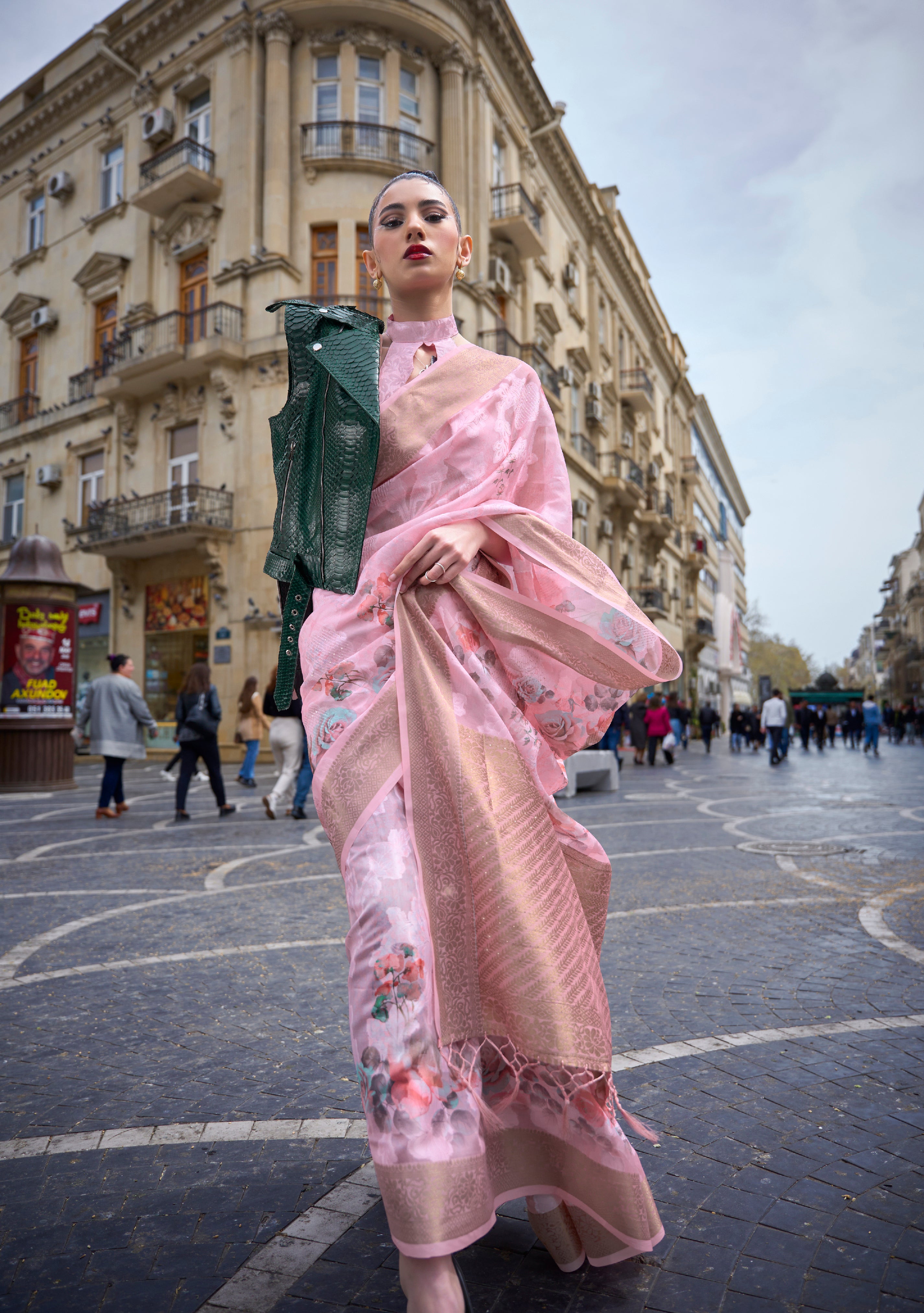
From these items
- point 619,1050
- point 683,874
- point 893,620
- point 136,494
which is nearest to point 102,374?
point 136,494

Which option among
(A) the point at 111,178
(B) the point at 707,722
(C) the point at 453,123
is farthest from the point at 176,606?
(B) the point at 707,722

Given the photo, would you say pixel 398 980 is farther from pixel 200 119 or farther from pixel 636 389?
pixel 636 389

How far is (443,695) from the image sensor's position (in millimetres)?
1730

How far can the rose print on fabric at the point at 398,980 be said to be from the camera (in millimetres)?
1521

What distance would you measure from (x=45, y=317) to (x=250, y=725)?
19.7m

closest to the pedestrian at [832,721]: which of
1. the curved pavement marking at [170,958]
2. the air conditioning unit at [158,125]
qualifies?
the air conditioning unit at [158,125]

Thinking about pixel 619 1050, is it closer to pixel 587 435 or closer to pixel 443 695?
pixel 443 695

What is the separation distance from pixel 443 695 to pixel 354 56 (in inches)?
983

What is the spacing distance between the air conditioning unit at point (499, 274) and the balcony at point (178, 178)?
699 cm

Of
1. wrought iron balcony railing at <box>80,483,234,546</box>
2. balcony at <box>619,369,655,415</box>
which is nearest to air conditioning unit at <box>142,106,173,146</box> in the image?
wrought iron balcony railing at <box>80,483,234,546</box>

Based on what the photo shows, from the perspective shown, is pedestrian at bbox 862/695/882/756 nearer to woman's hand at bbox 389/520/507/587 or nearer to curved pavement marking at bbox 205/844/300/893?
curved pavement marking at bbox 205/844/300/893

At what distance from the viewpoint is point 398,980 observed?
1.53m

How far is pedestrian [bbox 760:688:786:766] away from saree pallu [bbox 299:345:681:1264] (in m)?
19.3

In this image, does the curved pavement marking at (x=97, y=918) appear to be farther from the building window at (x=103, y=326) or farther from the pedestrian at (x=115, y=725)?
the building window at (x=103, y=326)
